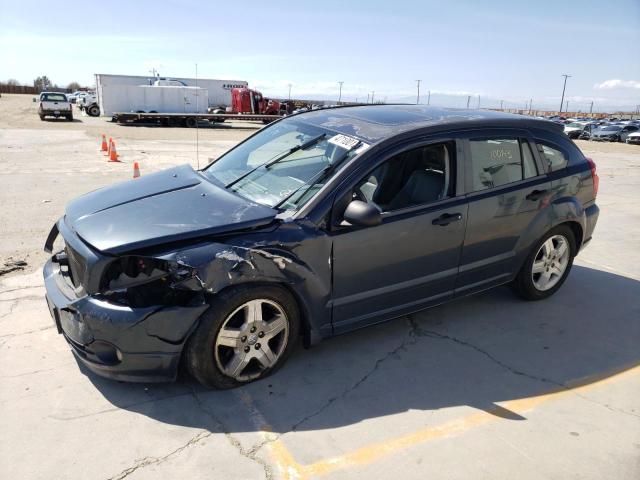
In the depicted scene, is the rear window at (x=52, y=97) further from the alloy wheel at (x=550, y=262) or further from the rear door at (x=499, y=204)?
the alloy wheel at (x=550, y=262)

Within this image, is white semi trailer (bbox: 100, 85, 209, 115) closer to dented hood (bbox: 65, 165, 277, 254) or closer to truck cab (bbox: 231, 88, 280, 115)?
truck cab (bbox: 231, 88, 280, 115)

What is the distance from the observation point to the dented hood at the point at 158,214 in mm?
2930

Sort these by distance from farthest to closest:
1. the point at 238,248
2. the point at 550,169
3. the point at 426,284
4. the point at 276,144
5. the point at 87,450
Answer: the point at 550,169, the point at 276,144, the point at 426,284, the point at 238,248, the point at 87,450

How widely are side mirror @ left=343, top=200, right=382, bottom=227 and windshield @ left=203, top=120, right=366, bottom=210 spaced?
1.04 ft

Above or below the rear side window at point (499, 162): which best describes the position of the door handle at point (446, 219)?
below

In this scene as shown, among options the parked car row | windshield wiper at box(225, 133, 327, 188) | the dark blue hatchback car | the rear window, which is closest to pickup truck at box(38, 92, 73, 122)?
the rear window

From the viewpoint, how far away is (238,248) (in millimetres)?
2965

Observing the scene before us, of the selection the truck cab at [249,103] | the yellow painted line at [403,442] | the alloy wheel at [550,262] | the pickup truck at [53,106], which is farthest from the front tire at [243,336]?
the truck cab at [249,103]

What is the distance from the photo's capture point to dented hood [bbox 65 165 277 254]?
9.61 ft

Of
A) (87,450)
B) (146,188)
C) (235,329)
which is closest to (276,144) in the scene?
(146,188)

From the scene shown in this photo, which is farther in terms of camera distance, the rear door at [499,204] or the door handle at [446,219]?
the rear door at [499,204]

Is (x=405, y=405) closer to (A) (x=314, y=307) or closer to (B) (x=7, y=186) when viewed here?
(A) (x=314, y=307)

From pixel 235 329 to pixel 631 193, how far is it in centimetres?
1082

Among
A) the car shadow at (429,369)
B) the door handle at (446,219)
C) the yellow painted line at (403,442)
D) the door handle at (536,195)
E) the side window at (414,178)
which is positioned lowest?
the yellow painted line at (403,442)
